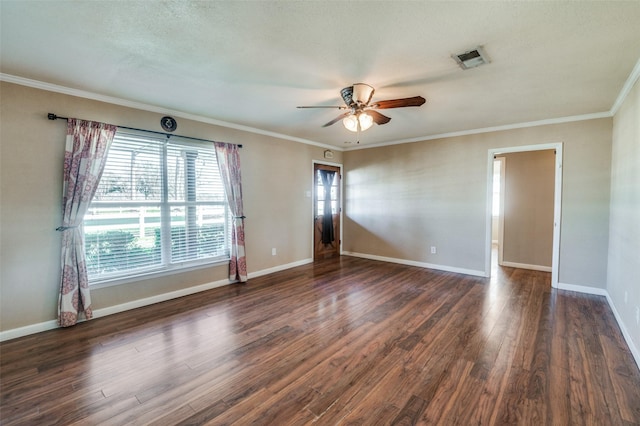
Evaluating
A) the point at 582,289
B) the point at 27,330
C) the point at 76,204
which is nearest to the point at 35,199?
the point at 76,204

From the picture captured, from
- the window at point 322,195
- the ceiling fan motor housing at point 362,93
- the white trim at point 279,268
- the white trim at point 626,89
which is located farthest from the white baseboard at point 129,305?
the white trim at point 626,89

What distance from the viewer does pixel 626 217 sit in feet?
9.61

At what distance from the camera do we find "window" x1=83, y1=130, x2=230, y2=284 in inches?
131

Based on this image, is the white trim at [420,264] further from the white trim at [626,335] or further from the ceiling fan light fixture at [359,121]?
the ceiling fan light fixture at [359,121]

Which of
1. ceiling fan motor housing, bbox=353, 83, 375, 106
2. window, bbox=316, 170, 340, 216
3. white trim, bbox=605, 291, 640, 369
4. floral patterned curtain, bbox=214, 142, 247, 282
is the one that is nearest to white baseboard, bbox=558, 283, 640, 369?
white trim, bbox=605, 291, 640, 369

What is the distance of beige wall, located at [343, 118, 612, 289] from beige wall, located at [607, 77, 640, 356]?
28cm

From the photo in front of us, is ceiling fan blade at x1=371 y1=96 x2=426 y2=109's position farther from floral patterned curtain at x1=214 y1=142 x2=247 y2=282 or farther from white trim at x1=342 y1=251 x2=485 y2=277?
white trim at x1=342 y1=251 x2=485 y2=277

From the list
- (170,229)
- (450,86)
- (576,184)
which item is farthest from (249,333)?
(576,184)

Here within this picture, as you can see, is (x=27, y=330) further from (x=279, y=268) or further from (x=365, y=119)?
(x=365, y=119)

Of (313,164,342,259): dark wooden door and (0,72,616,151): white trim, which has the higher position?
(0,72,616,151): white trim

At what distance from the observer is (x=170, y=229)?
3891 mm

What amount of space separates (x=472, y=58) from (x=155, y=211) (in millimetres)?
3906

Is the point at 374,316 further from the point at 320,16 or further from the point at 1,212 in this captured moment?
the point at 1,212

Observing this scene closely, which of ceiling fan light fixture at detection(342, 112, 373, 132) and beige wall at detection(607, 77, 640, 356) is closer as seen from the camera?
beige wall at detection(607, 77, 640, 356)
